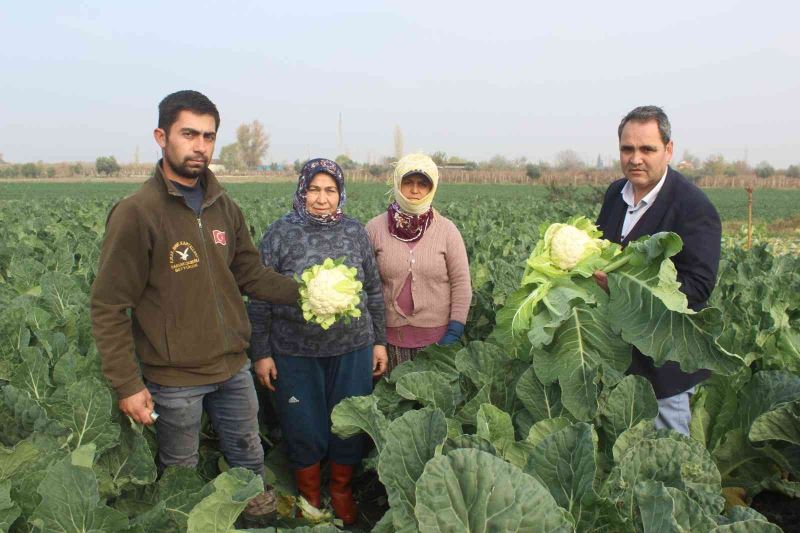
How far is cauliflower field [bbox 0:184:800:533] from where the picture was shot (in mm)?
1319

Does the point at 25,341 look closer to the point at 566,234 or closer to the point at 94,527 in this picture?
the point at 94,527

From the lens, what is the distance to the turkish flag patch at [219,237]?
268 cm

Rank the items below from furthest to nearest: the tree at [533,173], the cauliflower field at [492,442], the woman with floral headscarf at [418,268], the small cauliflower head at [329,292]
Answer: the tree at [533,173]
the woman with floral headscarf at [418,268]
the small cauliflower head at [329,292]
the cauliflower field at [492,442]

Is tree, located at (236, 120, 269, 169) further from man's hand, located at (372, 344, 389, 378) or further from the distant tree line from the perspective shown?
man's hand, located at (372, 344, 389, 378)

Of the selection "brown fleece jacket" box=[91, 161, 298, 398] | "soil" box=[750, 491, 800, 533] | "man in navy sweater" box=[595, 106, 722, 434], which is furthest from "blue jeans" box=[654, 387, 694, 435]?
"brown fleece jacket" box=[91, 161, 298, 398]

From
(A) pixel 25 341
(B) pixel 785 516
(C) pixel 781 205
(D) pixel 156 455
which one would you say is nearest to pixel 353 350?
(D) pixel 156 455

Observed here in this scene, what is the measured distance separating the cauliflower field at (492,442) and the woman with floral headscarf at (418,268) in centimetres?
46

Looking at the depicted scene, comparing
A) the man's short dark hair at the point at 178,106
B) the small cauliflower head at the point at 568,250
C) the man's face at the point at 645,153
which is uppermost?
the man's short dark hair at the point at 178,106

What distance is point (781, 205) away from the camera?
33.5 meters

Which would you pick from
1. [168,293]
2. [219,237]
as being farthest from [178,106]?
[168,293]

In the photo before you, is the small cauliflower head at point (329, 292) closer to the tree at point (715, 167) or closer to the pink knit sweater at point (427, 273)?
the pink knit sweater at point (427, 273)

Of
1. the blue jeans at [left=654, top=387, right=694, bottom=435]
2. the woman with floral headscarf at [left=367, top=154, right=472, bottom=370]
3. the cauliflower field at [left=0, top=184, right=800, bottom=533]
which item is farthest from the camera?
the woman with floral headscarf at [left=367, top=154, right=472, bottom=370]

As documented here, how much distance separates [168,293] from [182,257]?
0.50 ft

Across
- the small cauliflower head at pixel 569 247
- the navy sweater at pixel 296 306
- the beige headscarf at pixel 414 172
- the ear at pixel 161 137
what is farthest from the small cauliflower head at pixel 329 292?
the small cauliflower head at pixel 569 247
